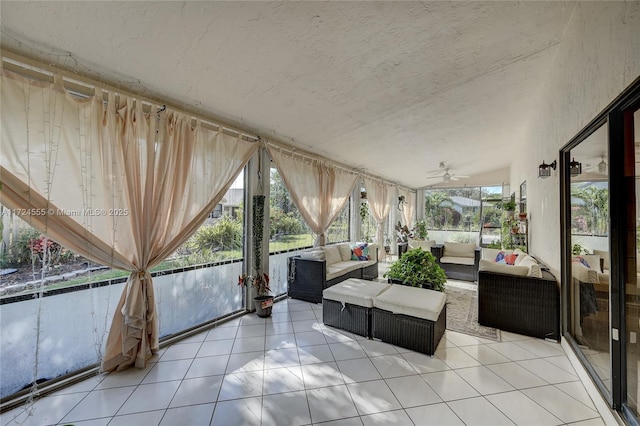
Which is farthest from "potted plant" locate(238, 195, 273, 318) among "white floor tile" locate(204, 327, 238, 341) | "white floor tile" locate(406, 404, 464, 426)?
"white floor tile" locate(406, 404, 464, 426)

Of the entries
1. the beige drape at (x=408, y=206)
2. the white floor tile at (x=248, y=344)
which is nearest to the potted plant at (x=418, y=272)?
the white floor tile at (x=248, y=344)

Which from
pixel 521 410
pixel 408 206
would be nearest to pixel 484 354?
pixel 521 410

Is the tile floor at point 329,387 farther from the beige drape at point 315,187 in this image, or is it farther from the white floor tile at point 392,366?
the beige drape at point 315,187

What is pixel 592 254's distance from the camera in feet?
6.60

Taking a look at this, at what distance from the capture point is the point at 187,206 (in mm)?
2641

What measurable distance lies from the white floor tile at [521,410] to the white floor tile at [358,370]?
0.84m

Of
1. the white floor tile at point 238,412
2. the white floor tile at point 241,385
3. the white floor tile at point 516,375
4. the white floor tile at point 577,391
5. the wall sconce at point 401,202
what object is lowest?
the white floor tile at point 577,391

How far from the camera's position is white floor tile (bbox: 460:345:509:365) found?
237cm

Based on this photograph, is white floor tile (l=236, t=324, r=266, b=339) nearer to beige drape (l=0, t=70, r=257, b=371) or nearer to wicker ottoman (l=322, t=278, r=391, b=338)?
wicker ottoman (l=322, t=278, r=391, b=338)


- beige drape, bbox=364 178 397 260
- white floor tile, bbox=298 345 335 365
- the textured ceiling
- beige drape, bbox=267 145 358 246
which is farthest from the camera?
beige drape, bbox=364 178 397 260

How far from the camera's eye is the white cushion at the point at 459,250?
18.4 ft

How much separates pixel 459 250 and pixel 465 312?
8.12 feet

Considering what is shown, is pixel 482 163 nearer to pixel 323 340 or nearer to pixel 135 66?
→ pixel 323 340

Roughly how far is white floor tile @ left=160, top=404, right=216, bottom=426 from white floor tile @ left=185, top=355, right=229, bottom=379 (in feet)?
1.19
